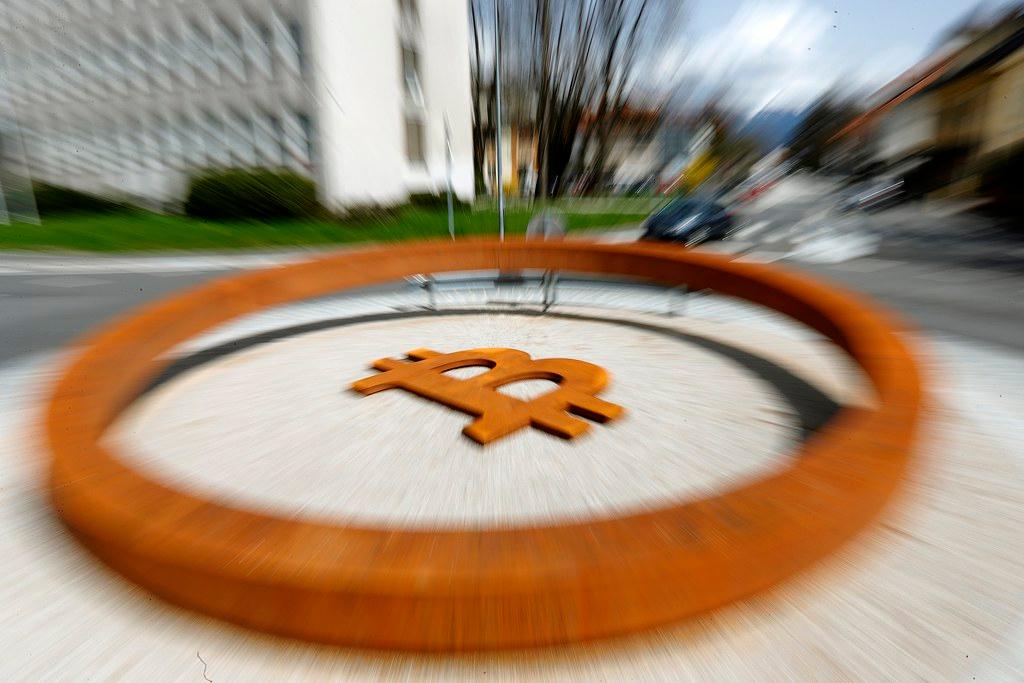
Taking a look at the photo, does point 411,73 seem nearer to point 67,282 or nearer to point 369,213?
point 369,213

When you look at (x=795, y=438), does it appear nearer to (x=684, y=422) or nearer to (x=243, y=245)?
(x=684, y=422)

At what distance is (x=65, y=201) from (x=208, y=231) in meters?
7.54

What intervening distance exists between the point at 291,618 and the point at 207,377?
11.4ft

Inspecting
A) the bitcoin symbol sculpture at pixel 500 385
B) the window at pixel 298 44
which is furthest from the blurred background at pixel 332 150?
the bitcoin symbol sculpture at pixel 500 385

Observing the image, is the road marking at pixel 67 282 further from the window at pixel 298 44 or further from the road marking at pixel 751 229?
the road marking at pixel 751 229

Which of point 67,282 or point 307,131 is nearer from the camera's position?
point 67,282

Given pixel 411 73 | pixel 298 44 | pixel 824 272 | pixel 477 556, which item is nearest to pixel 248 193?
pixel 298 44

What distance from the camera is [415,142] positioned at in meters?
23.7

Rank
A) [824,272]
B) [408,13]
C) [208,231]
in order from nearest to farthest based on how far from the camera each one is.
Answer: [824,272]
[208,231]
[408,13]

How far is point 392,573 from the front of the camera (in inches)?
64.8

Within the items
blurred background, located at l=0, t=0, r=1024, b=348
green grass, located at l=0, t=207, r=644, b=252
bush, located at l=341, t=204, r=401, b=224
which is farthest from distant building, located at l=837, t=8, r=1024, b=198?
bush, located at l=341, t=204, r=401, b=224

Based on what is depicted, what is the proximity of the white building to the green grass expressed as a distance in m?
1.16

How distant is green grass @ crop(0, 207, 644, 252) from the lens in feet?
46.6

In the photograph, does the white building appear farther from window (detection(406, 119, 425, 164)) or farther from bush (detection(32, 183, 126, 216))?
window (detection(406, 119, 425, 164))
